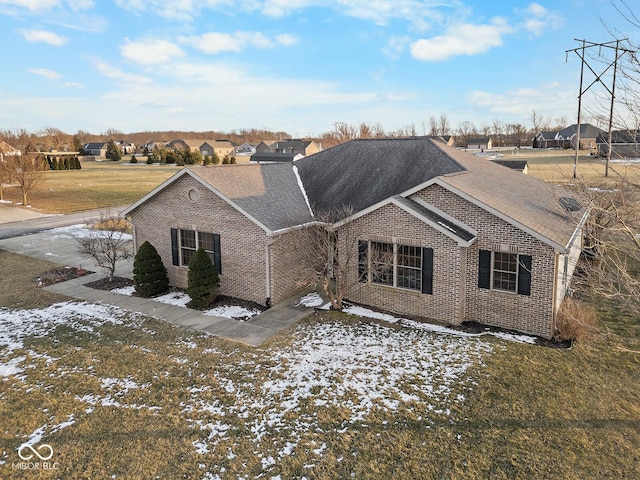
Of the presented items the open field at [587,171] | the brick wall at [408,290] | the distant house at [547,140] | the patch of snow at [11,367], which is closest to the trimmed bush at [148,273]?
the patch of snow at [11,367]

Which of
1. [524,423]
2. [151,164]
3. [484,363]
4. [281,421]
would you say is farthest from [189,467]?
[151,164]

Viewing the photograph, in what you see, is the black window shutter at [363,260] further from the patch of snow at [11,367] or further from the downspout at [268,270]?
the patch of snow at [11,367]

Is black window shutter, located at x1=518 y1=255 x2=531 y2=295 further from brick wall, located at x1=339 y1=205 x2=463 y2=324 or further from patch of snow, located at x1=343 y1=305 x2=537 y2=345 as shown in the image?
brick wall, located at x1=339 y1=205 x2=463 y2=324

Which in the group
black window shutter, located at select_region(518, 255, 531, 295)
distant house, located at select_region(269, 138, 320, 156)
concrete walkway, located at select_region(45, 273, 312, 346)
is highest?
distant house, located at select_region(269, 138, 320, 156)

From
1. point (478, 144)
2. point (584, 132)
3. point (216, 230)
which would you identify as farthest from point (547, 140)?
point (216, 230)

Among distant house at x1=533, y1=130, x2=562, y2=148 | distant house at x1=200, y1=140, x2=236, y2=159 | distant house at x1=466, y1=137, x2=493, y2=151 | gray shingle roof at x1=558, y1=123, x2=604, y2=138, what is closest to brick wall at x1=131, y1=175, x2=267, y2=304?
distant house at x1=200, y1=140, x2=236, y2=159

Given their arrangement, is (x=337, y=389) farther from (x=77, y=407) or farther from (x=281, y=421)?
(x=77, y=407)
